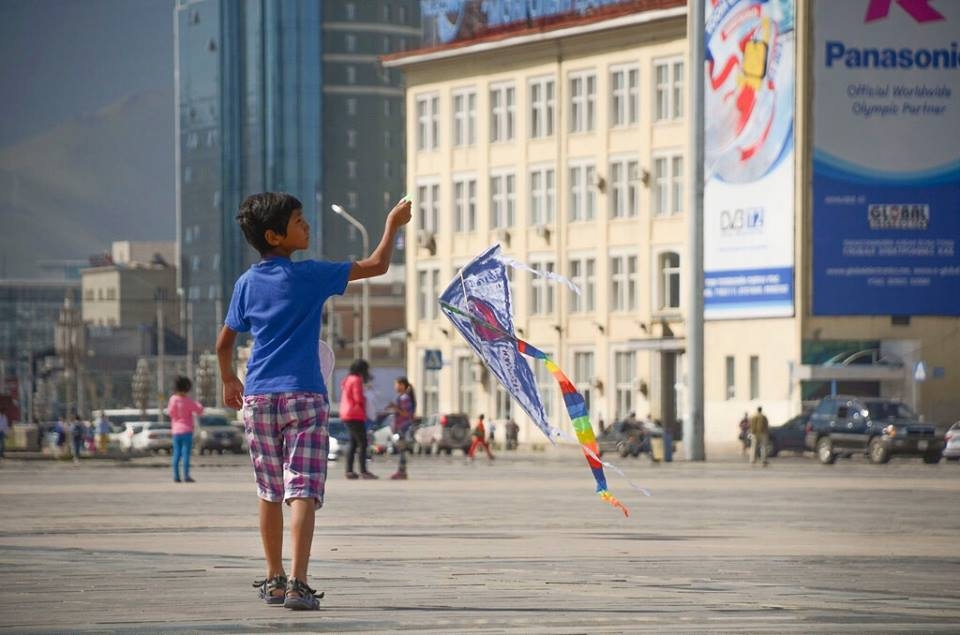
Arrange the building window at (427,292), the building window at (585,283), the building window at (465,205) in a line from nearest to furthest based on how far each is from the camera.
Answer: the building window at (585,283)
the building window at (465,205)
the building window at (427,292)

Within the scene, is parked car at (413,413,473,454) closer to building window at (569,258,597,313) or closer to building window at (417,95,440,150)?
building window at (569,258,597,313)

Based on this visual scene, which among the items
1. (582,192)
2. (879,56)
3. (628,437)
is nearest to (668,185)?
(582,192)

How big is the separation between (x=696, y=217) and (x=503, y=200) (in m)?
49.0

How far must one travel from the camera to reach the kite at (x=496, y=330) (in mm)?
14961

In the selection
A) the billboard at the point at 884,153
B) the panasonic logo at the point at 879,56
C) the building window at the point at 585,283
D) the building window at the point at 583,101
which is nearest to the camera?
the panasonic logo at the point at 879,56

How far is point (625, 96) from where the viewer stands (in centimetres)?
9250

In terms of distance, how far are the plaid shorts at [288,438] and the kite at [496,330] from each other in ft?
8.64

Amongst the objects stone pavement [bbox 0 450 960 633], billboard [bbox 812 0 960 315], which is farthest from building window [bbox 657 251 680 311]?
stone pavement [bbox 0 450 960 633]

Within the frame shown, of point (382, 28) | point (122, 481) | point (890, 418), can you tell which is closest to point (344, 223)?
point (382, 28)

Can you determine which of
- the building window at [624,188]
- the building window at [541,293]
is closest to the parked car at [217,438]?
the building window at [624,188]

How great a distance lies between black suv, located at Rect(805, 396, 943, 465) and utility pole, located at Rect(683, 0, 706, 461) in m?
7.47

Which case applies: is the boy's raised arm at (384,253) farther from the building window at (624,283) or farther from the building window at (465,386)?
the building window at (465,386)

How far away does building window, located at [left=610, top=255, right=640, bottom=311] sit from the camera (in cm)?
9219

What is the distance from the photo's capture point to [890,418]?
59.7 meters
